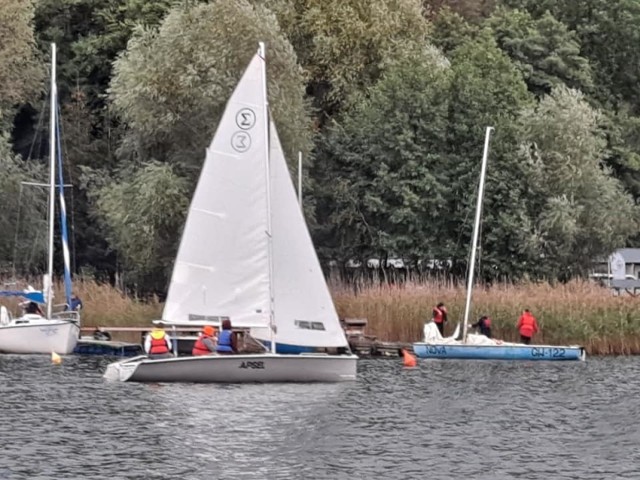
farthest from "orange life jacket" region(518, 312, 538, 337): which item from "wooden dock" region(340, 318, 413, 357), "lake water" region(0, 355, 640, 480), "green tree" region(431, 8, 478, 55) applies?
"green tree" region(431, 8, 478, 55)

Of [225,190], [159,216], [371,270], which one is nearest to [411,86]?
[371,270]

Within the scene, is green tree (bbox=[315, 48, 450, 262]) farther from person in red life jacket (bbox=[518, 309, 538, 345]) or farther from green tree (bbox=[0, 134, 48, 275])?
person in red life jacket (bbox=[518, 309, 538, 345])

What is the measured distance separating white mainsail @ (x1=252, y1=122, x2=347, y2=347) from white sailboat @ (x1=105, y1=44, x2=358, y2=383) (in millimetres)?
26

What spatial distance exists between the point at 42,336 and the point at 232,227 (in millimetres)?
12182

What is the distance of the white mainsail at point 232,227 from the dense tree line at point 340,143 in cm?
1890

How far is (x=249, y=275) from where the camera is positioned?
3959cm

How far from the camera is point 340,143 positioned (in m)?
66.6

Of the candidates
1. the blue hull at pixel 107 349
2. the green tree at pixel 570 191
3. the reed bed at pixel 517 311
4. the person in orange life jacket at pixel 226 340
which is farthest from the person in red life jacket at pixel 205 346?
the green tree at pixel 570 191

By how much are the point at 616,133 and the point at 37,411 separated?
170 feet

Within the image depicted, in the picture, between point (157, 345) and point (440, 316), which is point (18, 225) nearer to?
point (440, 316)

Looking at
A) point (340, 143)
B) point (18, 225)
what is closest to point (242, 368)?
point (18, 225)

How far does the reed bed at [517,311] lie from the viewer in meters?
51.3

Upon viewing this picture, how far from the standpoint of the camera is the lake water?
87.5 feet

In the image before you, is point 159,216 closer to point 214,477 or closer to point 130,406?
point 130,406
